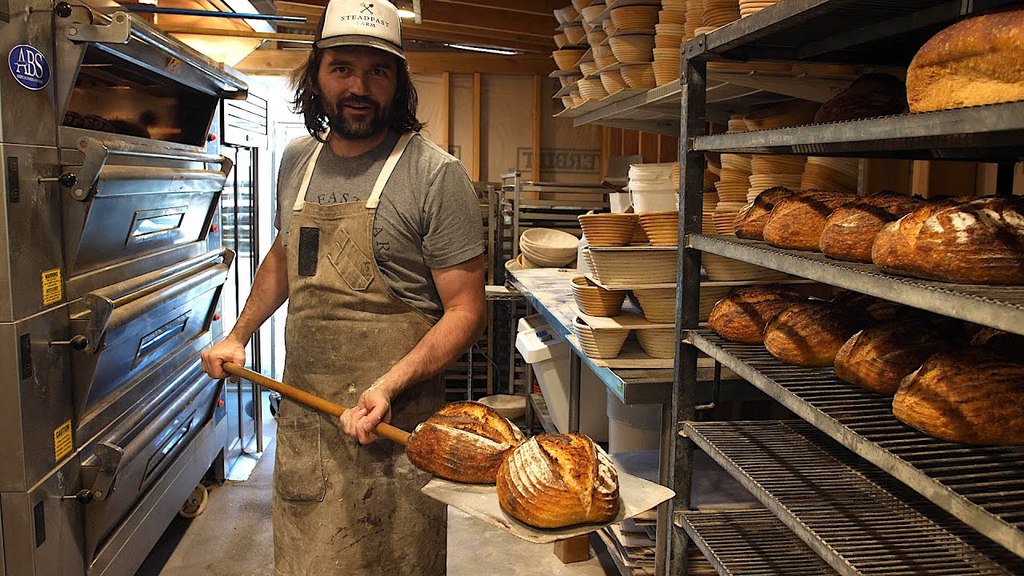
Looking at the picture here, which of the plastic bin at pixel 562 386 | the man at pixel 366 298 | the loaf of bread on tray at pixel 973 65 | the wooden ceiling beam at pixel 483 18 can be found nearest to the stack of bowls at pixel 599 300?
the man at pixel 366 298

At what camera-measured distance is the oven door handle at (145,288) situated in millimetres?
2385

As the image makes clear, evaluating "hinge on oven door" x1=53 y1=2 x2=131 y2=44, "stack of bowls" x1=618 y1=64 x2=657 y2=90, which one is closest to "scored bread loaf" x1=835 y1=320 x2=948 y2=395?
"stack of bowls" x1=618 y1=64 x2=657 y2=90

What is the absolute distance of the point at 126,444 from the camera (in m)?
2.81

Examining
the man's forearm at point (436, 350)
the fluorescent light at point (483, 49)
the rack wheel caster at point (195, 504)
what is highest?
the fluorescent light at point (483, 49)

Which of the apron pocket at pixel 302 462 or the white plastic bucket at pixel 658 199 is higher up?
the white plastic bucket at pixel 658 199

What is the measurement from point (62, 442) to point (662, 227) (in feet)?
6.18

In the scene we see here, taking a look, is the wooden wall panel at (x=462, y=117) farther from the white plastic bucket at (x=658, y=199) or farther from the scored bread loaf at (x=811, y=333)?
the scored bread loaf at (x=811, y=333)

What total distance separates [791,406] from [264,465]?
3.66 meters

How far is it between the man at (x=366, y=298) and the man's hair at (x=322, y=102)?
5 cm

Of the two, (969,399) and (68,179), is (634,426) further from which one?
(68,179)

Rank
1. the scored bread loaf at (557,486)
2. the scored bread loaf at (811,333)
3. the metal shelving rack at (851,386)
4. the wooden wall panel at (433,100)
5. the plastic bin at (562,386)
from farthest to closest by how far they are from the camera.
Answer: the wooden wall panel at (433,100) < the plastic bin at (562,386) < the scored bread loaf at (811,333) < the scored bread loaf at (557,486) < the metal shelving rack at (851,386)

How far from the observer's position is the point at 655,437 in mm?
3242

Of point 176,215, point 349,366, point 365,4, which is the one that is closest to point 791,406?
point 349,366

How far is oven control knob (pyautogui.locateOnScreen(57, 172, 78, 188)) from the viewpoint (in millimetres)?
2273
